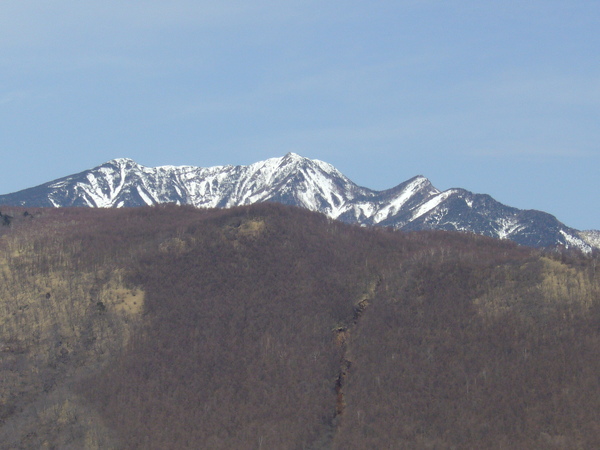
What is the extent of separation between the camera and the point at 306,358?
172 metres

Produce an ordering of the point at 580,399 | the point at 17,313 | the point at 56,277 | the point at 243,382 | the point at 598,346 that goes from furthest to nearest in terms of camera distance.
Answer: the point at 56,277
the point at 17,313
the point at 243,382
the point at 598,346
the point at 580,399

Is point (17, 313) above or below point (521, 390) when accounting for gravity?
above

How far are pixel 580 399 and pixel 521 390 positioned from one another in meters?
11.6

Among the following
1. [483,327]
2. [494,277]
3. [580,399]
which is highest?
[494,277]

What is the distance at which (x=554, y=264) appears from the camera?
606 feet

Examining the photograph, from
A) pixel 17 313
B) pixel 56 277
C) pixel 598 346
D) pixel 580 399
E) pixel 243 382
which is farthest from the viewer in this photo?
pixel 56 277

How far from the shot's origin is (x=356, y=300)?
192 metres

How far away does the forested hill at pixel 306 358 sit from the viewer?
484 ft

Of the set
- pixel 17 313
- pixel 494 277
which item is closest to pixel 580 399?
pixel 494 277

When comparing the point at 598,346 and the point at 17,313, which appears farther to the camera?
the point at 17,313

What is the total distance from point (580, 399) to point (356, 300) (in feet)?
214

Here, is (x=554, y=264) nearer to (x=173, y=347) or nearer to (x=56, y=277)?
Result: (x=173, y=347)

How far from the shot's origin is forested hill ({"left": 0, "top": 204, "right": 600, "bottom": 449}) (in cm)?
14762

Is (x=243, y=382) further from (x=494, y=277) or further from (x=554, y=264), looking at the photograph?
(x=554, y=264)
